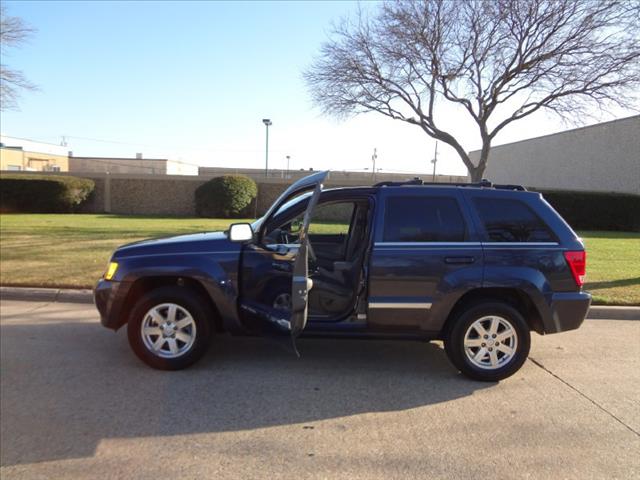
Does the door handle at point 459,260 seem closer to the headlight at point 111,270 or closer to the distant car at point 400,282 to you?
the distant car at point 400,282

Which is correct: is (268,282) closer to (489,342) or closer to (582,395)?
(489,342)

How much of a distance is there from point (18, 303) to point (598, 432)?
7389mm

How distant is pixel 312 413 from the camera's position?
12.5 feet

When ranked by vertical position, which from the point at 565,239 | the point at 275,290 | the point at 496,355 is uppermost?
the point at 565,239

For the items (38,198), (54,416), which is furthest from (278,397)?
(38,198)

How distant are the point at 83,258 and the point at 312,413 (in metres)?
7.57

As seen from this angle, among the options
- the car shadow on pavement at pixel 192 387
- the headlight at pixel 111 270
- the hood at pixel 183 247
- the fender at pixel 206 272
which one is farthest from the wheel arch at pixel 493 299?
the headlight at pixel 111 270

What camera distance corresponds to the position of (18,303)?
282 inches

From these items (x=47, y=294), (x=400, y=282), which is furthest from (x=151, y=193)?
(x=400, y=282)

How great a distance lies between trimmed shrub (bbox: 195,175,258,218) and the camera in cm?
2358

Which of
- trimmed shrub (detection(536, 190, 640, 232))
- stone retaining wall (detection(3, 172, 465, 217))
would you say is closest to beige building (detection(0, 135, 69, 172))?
stone retaining wall (detection(3, 172, 465, 217))

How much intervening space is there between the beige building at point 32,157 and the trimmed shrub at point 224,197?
1282 inches

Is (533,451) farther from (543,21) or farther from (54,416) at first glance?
(543,21)

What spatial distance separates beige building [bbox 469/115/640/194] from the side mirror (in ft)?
82.8
